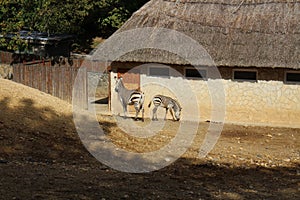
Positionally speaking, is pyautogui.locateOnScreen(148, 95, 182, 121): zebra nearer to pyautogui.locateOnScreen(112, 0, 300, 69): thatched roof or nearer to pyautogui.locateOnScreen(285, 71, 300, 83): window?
pyautogui.locateOnScreen(112, 0, 300, 69): thatched roof

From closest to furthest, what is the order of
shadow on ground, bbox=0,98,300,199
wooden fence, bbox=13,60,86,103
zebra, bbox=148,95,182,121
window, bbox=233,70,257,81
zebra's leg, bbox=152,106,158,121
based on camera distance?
shadow on ground, bbox=0,98,300,199, window, bbox=233,70,257,81, zebra, bbox=148,95,182,121, zebra's leg, bbox=152,106,158,121, wooden fence, bbox=13,60,86,103

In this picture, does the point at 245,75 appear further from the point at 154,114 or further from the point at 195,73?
the point at 154,114

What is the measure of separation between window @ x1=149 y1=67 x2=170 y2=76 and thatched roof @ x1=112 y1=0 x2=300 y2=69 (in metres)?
0.70

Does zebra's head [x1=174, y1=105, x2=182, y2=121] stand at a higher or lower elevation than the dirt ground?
higher

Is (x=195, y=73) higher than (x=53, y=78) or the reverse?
higher

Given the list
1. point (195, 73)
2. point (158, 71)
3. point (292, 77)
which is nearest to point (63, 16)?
point (158, 71)

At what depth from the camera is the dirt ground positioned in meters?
8.30

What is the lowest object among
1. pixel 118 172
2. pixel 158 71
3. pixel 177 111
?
pixel 118 172

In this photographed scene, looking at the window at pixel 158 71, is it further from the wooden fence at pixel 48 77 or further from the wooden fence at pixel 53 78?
the wooden fence at pixel 48 77

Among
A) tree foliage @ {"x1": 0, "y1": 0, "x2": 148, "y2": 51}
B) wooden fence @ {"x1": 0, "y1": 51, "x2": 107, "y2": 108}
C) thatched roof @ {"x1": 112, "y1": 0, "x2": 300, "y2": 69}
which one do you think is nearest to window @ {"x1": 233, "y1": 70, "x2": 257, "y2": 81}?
thatched roof @ {"x1": 112, "y1": 0, "x2": 300, "y2": 69}

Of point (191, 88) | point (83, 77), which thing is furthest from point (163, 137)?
point (83, 77)

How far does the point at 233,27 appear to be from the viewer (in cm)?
1817

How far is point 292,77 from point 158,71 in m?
4.66

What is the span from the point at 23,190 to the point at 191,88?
1095cm
